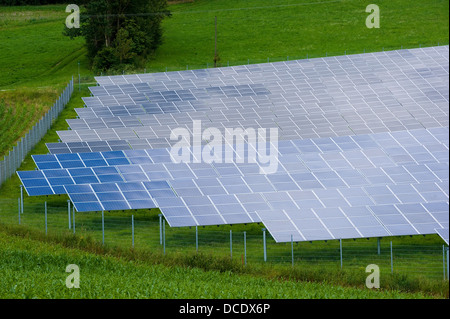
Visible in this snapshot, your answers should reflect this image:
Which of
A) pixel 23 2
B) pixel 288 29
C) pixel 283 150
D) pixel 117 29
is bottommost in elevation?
pixel 283 150

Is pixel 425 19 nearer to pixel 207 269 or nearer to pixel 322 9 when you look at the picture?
pixel 322 9

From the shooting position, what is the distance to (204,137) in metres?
58.0

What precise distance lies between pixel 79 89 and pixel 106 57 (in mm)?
10512

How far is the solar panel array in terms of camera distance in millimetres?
40312

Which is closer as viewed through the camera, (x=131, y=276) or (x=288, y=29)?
(x=131, y=276)

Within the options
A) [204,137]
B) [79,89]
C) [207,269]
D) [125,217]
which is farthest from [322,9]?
[207,269]

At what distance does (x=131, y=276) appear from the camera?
34.5m

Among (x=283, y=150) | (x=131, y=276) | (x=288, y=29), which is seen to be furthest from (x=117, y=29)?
(x=131, y=276)

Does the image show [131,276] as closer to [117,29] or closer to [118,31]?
[118,31]

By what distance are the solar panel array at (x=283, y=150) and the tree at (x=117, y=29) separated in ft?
47.4

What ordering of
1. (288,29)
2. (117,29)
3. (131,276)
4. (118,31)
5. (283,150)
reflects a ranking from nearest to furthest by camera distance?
1. (131,276)
2. (283,150)
3. (118,31)
4. (117,29)
5. (288,29)

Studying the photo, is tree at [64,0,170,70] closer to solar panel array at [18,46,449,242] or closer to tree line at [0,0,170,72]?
tree line at [0,0,170,72]

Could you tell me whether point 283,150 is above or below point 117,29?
below

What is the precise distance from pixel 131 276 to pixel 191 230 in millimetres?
9347
